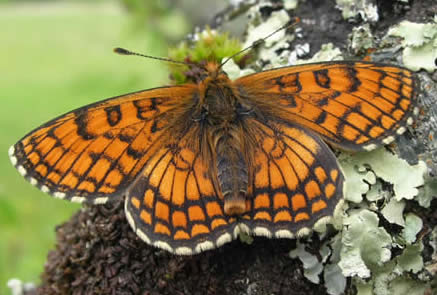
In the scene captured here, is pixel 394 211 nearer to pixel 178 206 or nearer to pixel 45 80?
pixel 178 206

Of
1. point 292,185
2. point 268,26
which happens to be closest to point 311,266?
point 292,185

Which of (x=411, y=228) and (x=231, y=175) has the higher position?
(x=231, y=175)

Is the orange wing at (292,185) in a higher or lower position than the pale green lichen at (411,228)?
higher

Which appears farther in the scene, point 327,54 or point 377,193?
point 327,54

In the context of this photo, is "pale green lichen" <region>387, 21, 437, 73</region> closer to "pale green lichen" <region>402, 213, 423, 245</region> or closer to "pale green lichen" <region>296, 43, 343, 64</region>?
"pale green lichen" <region>296, 43, 343, 64</region>

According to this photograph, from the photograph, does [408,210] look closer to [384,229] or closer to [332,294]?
[384,229]

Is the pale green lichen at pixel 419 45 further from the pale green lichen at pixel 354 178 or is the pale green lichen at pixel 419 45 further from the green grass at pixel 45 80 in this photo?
the green grass at pixel 45 80

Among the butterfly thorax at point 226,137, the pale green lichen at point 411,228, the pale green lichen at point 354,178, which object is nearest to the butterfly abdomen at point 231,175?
the butterfly thorax at point 226,137
